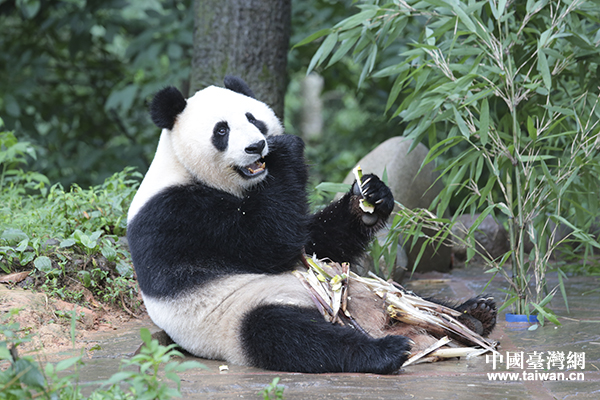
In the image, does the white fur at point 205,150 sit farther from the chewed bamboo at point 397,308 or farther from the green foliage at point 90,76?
the green foliage at point 90,76

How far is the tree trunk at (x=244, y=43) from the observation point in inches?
178

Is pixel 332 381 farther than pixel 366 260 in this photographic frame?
No

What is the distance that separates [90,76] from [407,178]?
4.51 metres

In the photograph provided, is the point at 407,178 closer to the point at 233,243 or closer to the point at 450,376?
the point at 233,243

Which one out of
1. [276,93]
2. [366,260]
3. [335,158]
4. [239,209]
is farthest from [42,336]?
[335,158]

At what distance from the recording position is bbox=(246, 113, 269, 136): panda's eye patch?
2875 millimetres

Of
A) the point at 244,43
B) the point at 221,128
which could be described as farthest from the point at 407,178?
the point at 221,128

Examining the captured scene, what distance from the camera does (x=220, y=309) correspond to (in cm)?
260

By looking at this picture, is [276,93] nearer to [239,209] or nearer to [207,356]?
[239,209]

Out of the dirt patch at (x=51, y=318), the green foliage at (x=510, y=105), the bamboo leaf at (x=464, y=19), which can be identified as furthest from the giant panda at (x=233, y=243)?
the bamboo leaf at (x=464, y=19)

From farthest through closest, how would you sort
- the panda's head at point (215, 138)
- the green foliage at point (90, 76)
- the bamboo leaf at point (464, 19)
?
1. the green foliage at point (90, 76)
2. the bamboo leaf at point (464, 19)
3. the panda's head at point (215, 138)

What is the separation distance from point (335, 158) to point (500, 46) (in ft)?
20.4

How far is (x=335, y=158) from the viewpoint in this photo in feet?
30.6

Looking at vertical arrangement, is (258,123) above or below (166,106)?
below
